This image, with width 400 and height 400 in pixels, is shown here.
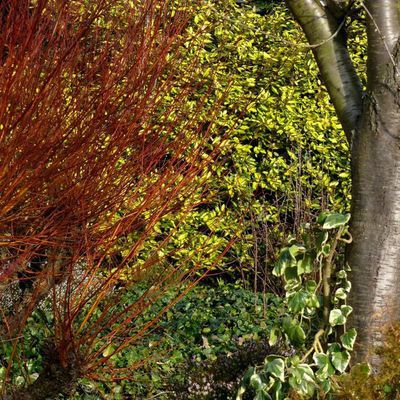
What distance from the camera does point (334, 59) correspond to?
3346 mm

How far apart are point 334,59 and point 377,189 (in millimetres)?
640

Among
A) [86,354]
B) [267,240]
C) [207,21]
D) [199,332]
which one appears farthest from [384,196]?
[207,21]

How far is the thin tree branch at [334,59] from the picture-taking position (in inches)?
131

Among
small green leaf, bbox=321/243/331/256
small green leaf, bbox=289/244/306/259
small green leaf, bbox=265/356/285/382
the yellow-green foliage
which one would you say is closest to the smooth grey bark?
small green leaf, bbox=321/243/331/256

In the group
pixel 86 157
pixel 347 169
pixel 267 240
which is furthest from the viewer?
pixel 347 169

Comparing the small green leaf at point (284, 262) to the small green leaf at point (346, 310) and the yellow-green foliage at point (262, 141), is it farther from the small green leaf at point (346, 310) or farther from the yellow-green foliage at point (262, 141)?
the yellow-green foliage at point (262, 141)

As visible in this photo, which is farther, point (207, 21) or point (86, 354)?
point (207, 21)

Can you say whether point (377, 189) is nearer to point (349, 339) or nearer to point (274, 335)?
point (349, 339)

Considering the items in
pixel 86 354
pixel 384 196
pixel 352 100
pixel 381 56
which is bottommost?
pixel 86 354

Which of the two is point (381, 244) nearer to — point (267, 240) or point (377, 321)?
point (377, 321)

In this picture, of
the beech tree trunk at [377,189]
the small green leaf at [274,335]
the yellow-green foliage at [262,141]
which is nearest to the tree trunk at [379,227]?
the beech tree trunk at [377,189]

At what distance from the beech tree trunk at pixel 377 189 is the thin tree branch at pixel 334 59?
71mm

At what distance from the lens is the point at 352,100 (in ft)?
10.9

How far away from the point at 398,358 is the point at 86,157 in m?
2.10
